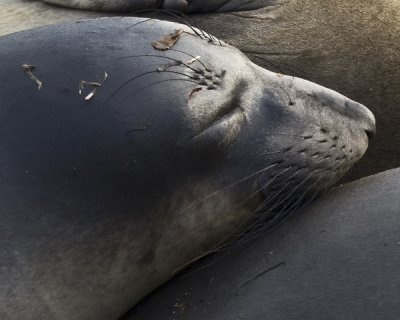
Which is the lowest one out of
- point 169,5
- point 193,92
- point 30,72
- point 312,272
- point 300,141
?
point 312,272

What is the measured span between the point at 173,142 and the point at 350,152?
2.40ft

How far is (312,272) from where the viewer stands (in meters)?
2.52

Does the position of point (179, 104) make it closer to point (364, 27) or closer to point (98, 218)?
point (98, 218)

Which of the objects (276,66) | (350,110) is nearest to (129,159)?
(350,110)

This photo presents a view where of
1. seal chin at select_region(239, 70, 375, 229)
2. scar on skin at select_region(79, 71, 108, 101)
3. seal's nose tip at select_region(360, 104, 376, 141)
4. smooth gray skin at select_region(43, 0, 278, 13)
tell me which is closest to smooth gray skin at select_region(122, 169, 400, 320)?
seal chin at select_region(239, 70, 375, 229)

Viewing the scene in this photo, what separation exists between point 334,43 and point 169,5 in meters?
0.75

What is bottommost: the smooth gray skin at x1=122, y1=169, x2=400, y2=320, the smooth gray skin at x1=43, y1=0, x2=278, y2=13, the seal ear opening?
the smooth gray skin at x1=122, y1=169, x2=400, y2=320

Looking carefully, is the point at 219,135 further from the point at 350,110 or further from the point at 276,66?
the point at 276,66

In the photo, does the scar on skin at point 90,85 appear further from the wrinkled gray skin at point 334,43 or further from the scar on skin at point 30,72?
the wrinkled gray skin at point 334,43

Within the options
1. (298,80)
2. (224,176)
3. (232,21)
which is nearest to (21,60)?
(224,176)

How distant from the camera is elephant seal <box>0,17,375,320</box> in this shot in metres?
2.46

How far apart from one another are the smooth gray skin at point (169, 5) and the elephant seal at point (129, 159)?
0.76 m

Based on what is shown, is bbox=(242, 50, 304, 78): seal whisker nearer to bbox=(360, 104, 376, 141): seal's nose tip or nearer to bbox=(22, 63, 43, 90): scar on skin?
bbox=(360, 104, 376, 141): seal's nose tip

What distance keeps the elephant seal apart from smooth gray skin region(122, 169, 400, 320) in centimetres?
7
